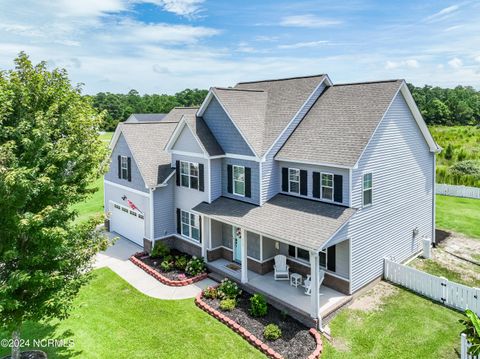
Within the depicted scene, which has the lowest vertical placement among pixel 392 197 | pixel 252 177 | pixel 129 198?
pixel 129 198

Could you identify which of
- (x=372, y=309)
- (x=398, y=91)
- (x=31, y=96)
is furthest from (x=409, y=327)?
(x=31, y=96)

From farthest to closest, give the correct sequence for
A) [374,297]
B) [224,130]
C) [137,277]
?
1. [224,130]
2. [137,277]
3. [374,297]

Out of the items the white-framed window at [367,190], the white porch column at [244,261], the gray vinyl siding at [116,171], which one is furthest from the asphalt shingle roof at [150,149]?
the white-framed window at [367,190]

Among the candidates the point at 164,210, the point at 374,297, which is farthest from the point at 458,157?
the point at 164,210

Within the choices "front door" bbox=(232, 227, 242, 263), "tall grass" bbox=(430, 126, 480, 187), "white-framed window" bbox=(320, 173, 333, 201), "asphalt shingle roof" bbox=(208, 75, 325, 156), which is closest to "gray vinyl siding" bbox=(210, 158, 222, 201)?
"front door" bbox=(232, 227, 242, 263)

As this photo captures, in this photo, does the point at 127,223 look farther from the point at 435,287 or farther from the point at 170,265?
the point at 435,287

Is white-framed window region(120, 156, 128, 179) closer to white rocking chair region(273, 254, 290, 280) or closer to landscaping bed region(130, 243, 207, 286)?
landscaping bed region(130, 243, 207, 286)
